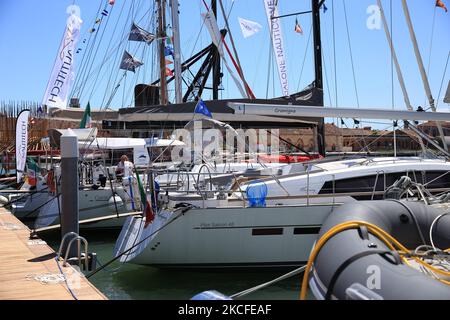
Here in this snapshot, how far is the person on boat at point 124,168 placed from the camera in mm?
12633

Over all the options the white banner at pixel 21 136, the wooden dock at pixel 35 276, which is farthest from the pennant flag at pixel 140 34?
the wooden dock at pixel 35 276

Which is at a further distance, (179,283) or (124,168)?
(124,168)

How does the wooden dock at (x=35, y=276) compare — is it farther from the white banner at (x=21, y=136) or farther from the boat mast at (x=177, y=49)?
the boat mast at (x=177, y=49)

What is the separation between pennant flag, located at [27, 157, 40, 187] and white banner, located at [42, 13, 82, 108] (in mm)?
3112

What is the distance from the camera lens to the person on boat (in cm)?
1263

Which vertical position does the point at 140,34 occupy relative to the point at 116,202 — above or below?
above

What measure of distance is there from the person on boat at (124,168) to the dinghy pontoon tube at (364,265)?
8469mm

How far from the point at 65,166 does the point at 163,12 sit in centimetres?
1316

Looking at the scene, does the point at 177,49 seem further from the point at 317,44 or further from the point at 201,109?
the point at 201,109

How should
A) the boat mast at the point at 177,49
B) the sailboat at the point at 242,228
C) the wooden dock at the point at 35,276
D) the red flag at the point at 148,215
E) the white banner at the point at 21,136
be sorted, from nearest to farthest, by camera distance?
1. the wooden dock at the point at 35,276
2. the sailboat at the point at 242,228
3. the red flag at the point at 148,215
4. the white banner at the point at 21,136
5. the boat mast at the point at 177,49

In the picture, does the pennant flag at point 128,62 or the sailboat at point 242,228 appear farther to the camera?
the pennant flag at point 128,62

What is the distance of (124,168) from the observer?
1316 cm

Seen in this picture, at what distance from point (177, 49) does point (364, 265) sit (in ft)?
48.1

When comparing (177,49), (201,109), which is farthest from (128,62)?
(201,109)
